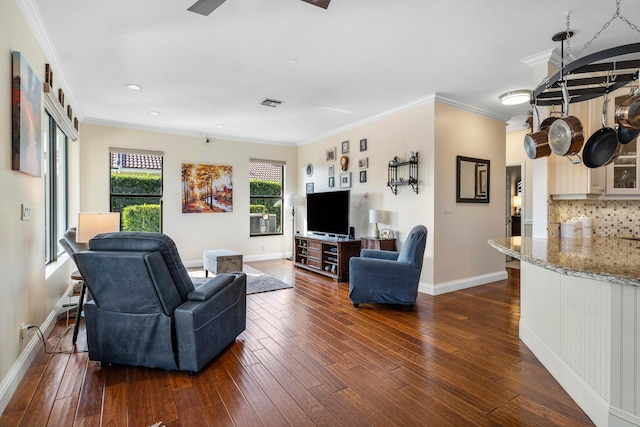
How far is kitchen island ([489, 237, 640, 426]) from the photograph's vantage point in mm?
1680

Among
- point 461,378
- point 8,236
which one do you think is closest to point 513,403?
point 461,378

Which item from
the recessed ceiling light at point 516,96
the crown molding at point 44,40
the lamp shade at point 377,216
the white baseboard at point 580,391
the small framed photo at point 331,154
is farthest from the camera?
the small framed photo at point 331,154

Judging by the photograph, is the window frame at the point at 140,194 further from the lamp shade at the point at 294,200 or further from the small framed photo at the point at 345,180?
the small framed photo at the point at 345,180

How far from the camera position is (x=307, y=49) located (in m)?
3.14

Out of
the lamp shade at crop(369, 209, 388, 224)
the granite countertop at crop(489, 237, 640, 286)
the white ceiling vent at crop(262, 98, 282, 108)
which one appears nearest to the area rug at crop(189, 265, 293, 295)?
the lamp shade at crop(369, 209, 388, 224)

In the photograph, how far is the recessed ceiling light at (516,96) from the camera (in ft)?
13.3

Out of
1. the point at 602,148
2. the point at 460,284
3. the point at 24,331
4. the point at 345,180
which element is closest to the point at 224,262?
the point at 345,180

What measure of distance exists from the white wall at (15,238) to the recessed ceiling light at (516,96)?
474 cm

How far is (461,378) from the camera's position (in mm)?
2307

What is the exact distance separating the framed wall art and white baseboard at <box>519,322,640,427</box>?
3.79 metres

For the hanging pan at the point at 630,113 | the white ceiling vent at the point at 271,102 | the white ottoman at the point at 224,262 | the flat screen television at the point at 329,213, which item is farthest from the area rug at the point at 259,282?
the hanging pan at the point at 630,113

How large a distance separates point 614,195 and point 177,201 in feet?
20.7

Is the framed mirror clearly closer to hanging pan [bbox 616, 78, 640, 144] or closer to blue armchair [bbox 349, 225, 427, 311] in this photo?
blue armchair [bbox 349, 225, 427, 311]

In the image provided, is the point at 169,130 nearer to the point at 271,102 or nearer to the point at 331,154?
the point at 271,102
